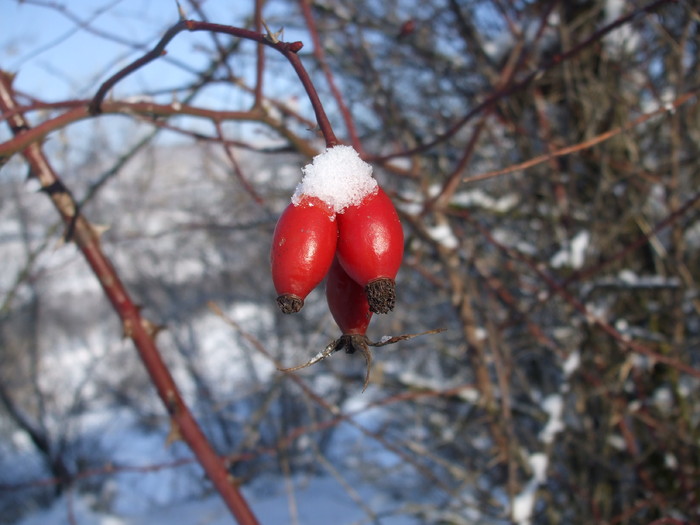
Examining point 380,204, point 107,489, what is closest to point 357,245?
point 380,204

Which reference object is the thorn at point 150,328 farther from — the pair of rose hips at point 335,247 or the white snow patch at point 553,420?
the white snow patch at point 553,420

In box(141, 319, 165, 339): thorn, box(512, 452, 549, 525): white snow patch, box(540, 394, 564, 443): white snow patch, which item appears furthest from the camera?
box(540, 394, 564, 443): white snow patch

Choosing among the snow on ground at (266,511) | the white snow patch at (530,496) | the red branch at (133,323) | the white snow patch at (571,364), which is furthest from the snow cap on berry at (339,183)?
the snow on ground at (266,511)

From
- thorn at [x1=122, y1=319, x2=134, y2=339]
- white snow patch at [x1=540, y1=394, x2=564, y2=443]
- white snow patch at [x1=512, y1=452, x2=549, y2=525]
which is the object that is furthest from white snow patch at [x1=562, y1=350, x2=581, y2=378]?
thorn at [x1=122, y1=319, x2=134, y2=339]

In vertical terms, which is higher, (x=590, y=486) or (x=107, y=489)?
(x=107, y=489)

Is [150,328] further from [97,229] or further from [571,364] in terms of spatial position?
[571,364]

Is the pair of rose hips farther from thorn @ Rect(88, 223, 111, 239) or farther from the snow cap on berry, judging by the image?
thorn @ Rect(88, 223, 111, 239)

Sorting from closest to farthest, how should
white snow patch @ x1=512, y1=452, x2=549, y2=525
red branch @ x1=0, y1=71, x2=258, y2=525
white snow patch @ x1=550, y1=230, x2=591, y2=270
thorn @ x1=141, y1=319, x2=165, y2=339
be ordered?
red branch @ x1=0, y1=71, x2=258, y2=525 < thorn @ x1=141, y1=319, x2=165, y2=339 < white snow patch @ x1=512, y1=452, x2=549, y2=525 < white snow patch @ x1=550, y1=230, x2=591, y2=270

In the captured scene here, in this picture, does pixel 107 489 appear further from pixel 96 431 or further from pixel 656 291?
pixel 656 291

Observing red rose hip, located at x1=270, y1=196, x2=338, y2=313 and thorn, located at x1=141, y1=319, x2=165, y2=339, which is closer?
red rose hip, located at x1=270, y1=196, x2=338, y2=313
